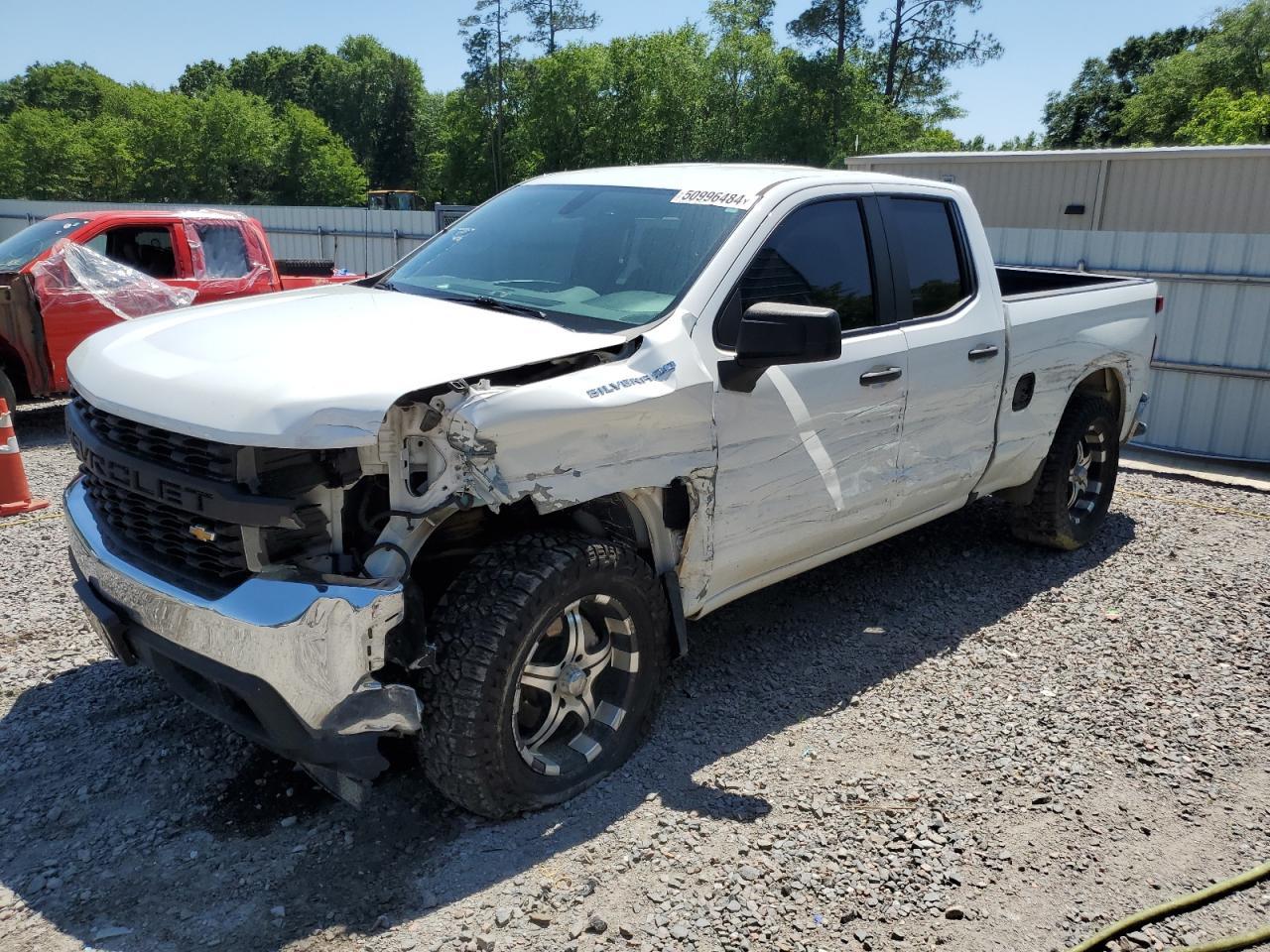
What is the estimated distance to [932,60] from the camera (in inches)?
1829

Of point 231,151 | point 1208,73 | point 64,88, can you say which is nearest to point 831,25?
point 1208,73

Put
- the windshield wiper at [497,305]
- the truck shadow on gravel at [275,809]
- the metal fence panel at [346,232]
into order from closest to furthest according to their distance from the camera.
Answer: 1. the truck shadow on gravel at [275,809]
2. the windshield wiper at [497,305]
3. the metal fence panel at [346,232]

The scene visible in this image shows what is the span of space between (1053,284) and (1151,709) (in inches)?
126

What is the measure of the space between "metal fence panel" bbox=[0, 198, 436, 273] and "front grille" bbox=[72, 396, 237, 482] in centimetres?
1486

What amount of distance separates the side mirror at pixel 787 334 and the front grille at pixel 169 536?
1667 mm

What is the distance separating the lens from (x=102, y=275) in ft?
28.9

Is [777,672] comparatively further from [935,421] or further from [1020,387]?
[1020,387]

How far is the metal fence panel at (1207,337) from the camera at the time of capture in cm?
893

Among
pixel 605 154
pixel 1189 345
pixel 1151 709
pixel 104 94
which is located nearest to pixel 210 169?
pixel 605 154

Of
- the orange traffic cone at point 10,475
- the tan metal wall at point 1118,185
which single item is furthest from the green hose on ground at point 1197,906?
the tan metal wall at point 1118,185

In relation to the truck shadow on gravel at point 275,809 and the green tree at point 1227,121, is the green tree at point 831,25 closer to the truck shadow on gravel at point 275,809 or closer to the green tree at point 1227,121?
the green tree at point 1227,121

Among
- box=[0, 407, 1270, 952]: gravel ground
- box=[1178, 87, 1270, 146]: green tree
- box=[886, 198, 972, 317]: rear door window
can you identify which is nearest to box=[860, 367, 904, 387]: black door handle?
box=[886, 198, 972, 317]: rear door window

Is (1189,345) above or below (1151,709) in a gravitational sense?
above

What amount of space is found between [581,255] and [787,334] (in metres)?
1.02
